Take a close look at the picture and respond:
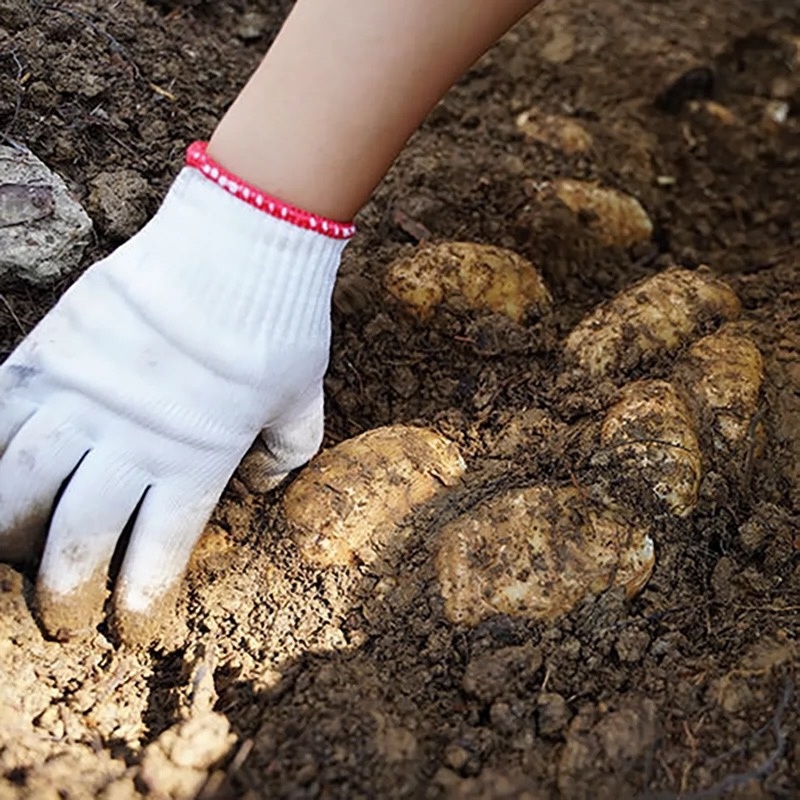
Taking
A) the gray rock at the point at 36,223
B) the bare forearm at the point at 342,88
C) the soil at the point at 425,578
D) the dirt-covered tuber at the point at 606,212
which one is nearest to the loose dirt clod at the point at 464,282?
the soil at the point at 425,578

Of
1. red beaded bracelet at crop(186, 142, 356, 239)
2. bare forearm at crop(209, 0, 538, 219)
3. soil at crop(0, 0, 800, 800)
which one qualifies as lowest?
soil at crop(0, 0, 800, 800)

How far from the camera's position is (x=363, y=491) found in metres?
1.48

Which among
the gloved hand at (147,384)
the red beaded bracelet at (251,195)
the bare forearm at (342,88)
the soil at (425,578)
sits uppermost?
the bare forearm at (342,88)

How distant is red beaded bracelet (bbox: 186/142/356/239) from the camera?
1354 millimetres

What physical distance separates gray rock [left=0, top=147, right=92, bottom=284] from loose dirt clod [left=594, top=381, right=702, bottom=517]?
33.2 inches

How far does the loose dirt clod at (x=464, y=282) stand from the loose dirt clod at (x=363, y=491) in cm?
30

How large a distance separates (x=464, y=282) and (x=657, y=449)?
18.7 inches

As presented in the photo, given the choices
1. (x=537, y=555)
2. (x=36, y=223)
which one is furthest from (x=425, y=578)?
(x=36, y=223)

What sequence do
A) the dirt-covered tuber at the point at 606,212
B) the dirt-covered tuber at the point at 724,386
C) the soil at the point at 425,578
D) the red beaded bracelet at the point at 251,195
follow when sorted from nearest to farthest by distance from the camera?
the soil at the point at 425,578 < the red beaded bracelet at the point at 251,195 < the dirt-covered tuber at the point at 724,386 < the dirt-covered tuber at the point at 606,212

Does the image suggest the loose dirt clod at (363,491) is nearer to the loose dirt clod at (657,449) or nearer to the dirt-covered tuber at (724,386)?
the loose dirt clod at (657,449)

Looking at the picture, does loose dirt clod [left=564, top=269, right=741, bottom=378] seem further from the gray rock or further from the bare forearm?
the gray rock

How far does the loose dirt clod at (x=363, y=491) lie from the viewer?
146cm

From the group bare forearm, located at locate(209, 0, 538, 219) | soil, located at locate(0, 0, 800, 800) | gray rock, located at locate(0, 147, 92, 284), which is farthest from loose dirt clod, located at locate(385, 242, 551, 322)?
gray rock, located at locate(0, 147, 92, 284)

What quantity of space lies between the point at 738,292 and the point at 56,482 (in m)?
1.25
